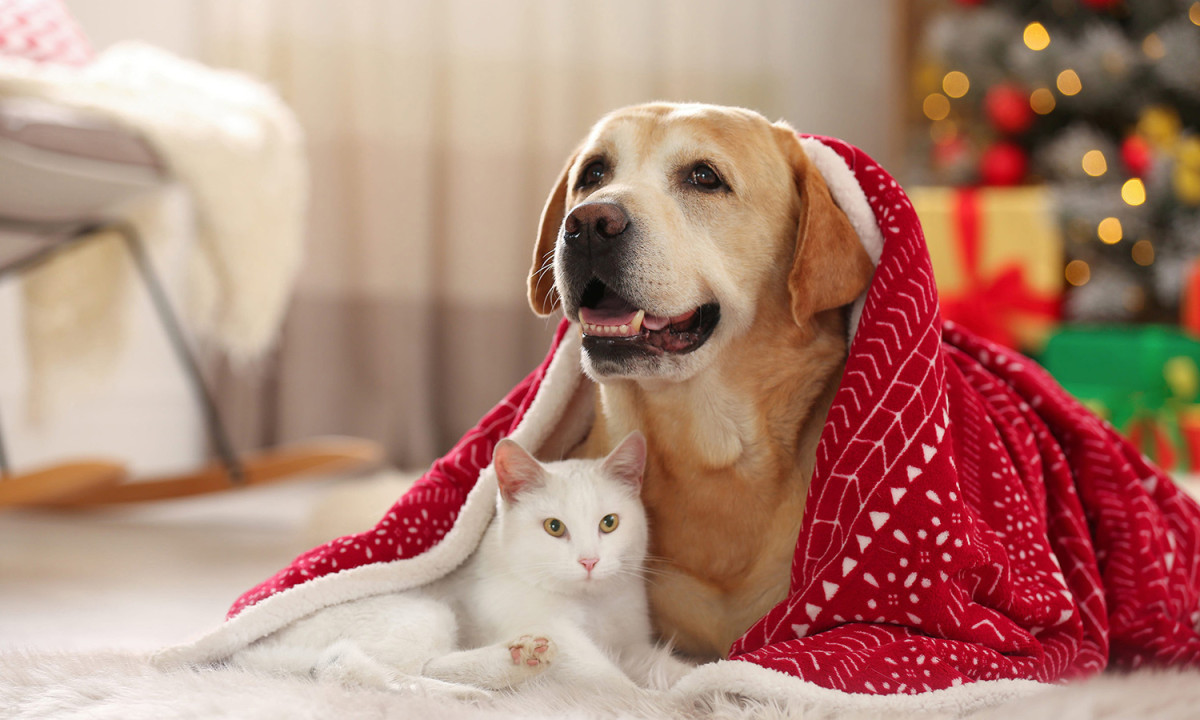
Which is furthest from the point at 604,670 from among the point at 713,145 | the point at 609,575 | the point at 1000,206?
the point at 1000,206

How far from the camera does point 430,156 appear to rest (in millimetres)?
3303

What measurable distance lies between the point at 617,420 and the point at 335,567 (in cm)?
36

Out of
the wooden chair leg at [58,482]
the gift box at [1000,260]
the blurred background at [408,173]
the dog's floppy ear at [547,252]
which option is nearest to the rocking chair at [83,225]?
the wooden chair leg at [58,482]

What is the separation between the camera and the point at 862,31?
3707mm

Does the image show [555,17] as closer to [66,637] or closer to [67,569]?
[67,569]

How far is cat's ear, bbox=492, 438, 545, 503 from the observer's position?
1.09 metres

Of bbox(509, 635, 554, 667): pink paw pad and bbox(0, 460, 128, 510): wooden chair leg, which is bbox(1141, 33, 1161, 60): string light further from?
bbox(0, 460, 128, 510): wooden chair leg

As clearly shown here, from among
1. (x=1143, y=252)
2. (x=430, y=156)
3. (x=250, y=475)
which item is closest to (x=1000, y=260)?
(x=1143, y=252)

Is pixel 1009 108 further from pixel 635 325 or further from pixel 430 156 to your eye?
pixel 635 325

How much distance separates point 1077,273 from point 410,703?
270 cm

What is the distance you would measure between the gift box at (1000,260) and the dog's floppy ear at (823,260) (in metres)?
1.81

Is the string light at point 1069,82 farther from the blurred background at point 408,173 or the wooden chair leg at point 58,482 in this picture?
the wooden chair leg at point 58,482

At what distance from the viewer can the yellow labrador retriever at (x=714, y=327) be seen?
1.09 m

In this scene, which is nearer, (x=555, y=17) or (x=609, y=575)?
(x=609, y=575)
